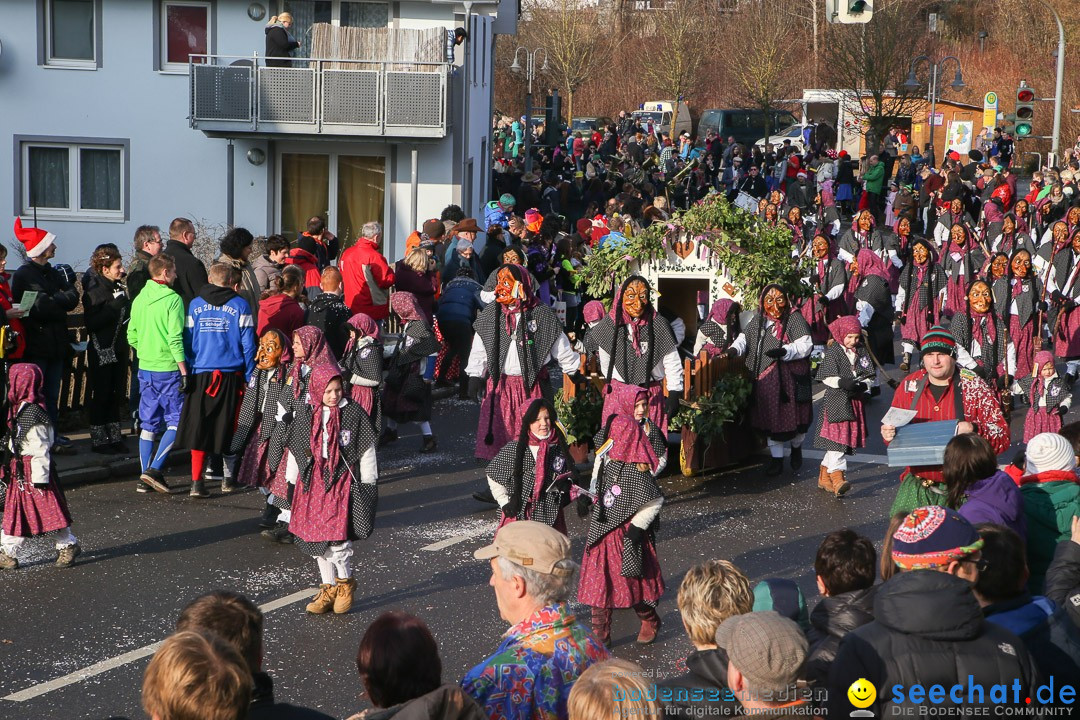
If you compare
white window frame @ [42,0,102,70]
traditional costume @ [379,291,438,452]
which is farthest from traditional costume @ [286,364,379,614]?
white window frame @ [42,0,102,70]

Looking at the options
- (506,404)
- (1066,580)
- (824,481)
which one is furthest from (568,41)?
(1066,580)

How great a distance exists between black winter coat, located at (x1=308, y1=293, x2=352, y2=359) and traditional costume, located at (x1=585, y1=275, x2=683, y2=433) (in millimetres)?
2440

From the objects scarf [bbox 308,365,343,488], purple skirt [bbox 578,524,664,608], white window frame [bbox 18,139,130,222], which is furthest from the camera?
white window frame [bbox 18,139,130,222]

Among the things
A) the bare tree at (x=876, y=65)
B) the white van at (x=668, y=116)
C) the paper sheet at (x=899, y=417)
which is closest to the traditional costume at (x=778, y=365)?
the paper sheet at (x=899, y=417)

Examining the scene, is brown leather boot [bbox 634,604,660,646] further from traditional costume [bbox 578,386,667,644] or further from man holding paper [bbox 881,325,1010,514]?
man holding paper [bbox 881,325,1010,514]

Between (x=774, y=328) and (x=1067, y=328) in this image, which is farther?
(x=1067, y=328)

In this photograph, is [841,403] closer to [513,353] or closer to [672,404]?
[672,404]

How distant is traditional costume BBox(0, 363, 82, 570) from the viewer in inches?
326

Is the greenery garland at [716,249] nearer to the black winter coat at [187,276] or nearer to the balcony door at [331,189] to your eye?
the black winter coat at [187,276]

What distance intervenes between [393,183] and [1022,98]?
1182cm

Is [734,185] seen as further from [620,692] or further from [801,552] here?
[620,692]

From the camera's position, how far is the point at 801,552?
9383 mm

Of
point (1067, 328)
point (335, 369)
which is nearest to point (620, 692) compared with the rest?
point (335, 369)

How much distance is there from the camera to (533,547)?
4.72 metres
